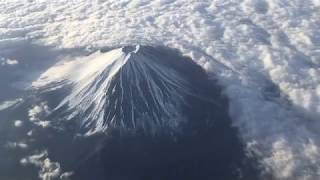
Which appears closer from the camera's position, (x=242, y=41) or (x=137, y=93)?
(x=137, y=93)

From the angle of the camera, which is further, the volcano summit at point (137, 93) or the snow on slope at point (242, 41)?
the volcano summit at point (137, 93)

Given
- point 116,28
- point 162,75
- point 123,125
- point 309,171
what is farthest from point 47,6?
point 309,171

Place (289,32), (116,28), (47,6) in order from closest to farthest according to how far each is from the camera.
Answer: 1. (289,32)
2. (116,28)
3. (47,6)

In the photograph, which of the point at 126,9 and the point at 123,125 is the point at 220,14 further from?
the point at 123,125

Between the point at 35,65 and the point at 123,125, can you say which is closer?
the point at 123,125

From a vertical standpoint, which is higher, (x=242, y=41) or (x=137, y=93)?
(x=137, y=93)

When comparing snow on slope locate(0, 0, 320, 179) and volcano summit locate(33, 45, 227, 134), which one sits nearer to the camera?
snow on slope locate(0, 0, 320, 179)

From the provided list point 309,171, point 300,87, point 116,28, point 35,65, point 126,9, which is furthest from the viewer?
point 126,9
